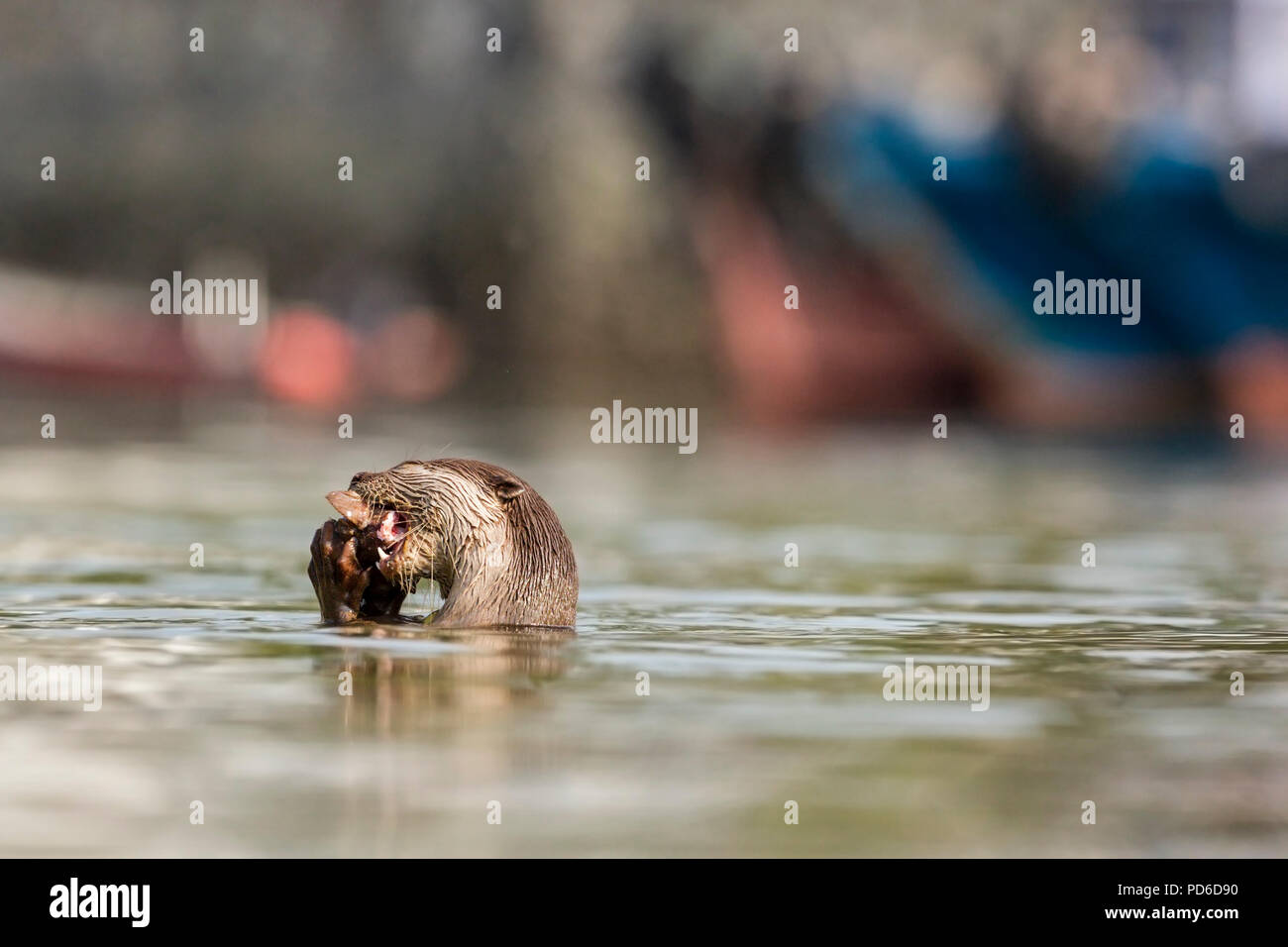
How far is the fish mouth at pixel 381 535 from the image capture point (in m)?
9.18

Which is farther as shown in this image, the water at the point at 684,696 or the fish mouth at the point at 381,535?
the fish mouth at the point at 381,535

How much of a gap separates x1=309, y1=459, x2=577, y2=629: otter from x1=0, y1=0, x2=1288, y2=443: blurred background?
67.2 feet

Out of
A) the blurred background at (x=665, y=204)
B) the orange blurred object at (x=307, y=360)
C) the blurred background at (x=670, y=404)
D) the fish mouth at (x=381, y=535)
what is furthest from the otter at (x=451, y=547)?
the orange blurred object at (x=307, y=360)

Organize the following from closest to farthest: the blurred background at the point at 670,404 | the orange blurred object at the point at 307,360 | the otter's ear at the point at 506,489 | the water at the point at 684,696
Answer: the water at the point at 684,696, the blurred background at the point at 670,404, the otter's ear at the point at 506,489, the orange blurred object at the point at 307,360

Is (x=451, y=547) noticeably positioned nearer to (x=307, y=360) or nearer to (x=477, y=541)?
(x=477, y=541)

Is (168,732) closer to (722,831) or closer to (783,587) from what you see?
(722,831)

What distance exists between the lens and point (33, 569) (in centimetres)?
1216

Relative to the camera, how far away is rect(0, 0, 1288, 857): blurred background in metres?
6.75

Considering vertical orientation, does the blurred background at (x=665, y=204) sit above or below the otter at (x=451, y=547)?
above

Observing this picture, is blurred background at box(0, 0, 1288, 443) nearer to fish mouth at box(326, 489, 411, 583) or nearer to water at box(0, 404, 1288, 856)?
water at box(0, 404, 1288, 856)

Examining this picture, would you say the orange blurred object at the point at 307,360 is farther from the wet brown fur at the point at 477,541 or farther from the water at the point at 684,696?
the wet brown fur at the point at 477,541

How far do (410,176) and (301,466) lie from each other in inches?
1451

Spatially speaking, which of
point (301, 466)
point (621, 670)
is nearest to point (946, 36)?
point (301, 466)

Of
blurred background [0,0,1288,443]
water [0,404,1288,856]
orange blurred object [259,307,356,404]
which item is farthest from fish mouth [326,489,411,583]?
orange blurred object [259,307,356,404]
